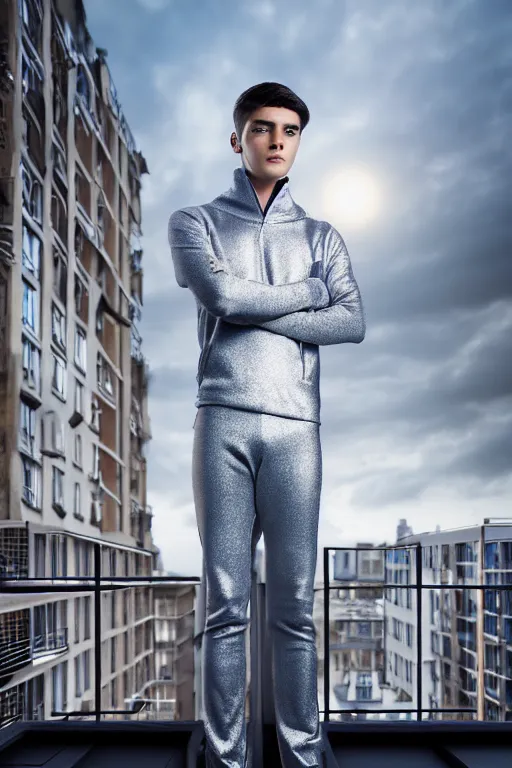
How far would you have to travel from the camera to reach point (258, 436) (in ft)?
3.82

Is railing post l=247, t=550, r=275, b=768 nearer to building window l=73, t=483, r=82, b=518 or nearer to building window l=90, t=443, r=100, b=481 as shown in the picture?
building window l=73, t=483, r=82, b=518

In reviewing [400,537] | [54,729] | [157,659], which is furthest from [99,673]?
[157,659]

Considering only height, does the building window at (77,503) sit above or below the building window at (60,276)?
below

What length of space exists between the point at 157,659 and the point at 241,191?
→ 94.3ft

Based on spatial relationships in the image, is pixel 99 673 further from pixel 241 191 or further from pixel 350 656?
pixel 350 656

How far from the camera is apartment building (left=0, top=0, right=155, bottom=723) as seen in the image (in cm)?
473

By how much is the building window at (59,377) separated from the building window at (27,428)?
218 centimetres

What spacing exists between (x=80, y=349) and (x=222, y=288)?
924 cm

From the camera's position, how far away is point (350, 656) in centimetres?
3906

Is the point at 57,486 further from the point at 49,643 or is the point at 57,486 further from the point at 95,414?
the point at 95,414

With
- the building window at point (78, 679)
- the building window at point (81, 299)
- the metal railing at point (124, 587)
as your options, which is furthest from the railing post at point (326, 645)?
the building window at point (78, 679)

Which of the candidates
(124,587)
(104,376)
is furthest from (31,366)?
(104,376)

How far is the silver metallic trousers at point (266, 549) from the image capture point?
1140 mm

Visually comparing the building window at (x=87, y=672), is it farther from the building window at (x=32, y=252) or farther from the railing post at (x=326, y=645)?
the railing post at (x=326, y=645)
